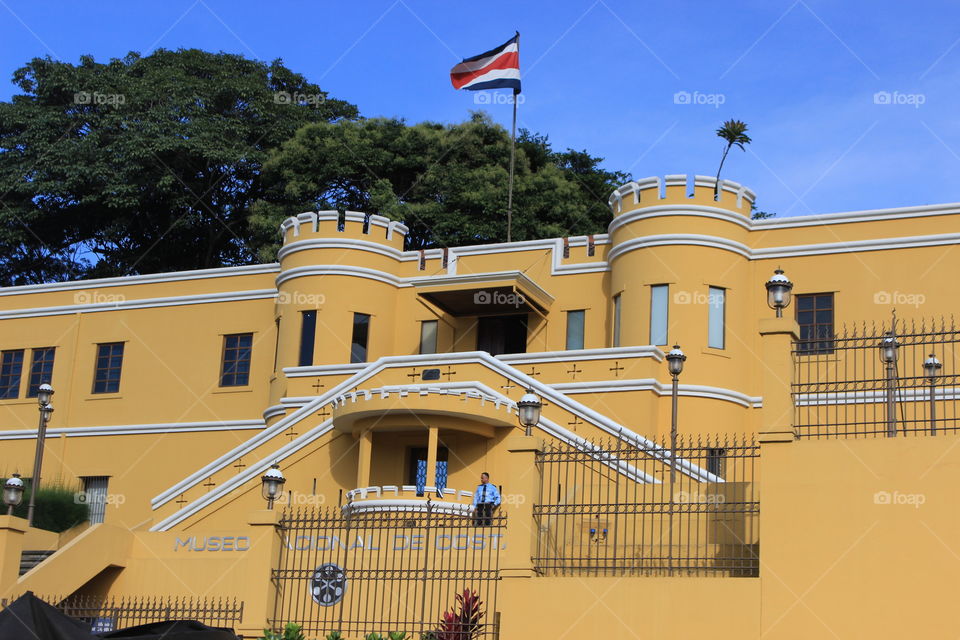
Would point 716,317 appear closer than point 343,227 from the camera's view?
Yes

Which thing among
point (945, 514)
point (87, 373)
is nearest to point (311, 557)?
point (945, 514)

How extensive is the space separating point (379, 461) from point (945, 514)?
13939 millimetres

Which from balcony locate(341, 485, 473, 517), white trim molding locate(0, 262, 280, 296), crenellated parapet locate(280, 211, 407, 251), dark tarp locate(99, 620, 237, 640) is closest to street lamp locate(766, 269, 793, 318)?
dark tarp locate(99, 620, 237, 640)

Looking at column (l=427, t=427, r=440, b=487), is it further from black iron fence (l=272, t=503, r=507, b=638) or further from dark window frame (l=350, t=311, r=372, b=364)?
dark window frame (l=350, t=311, r=372, b=364)

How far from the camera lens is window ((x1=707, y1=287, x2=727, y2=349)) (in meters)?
28.0

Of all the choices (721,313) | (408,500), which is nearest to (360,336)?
(721,313)

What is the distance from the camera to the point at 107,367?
34.6 meters

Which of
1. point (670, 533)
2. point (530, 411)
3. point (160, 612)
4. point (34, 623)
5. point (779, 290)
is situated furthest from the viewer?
point (530, 411)

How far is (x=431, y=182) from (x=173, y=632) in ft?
99.8

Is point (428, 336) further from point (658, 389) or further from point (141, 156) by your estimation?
point (141, 156)

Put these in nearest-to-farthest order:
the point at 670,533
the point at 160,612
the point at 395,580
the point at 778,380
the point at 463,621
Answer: the point at 670,533 < the point at 778,380 < the point at 463,621 < the point at 160,612 < the point at 395,580

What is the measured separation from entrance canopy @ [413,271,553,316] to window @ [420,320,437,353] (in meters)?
0.74

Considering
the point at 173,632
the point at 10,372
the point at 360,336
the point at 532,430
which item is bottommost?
the point at 173,632

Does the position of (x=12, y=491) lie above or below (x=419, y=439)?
below
